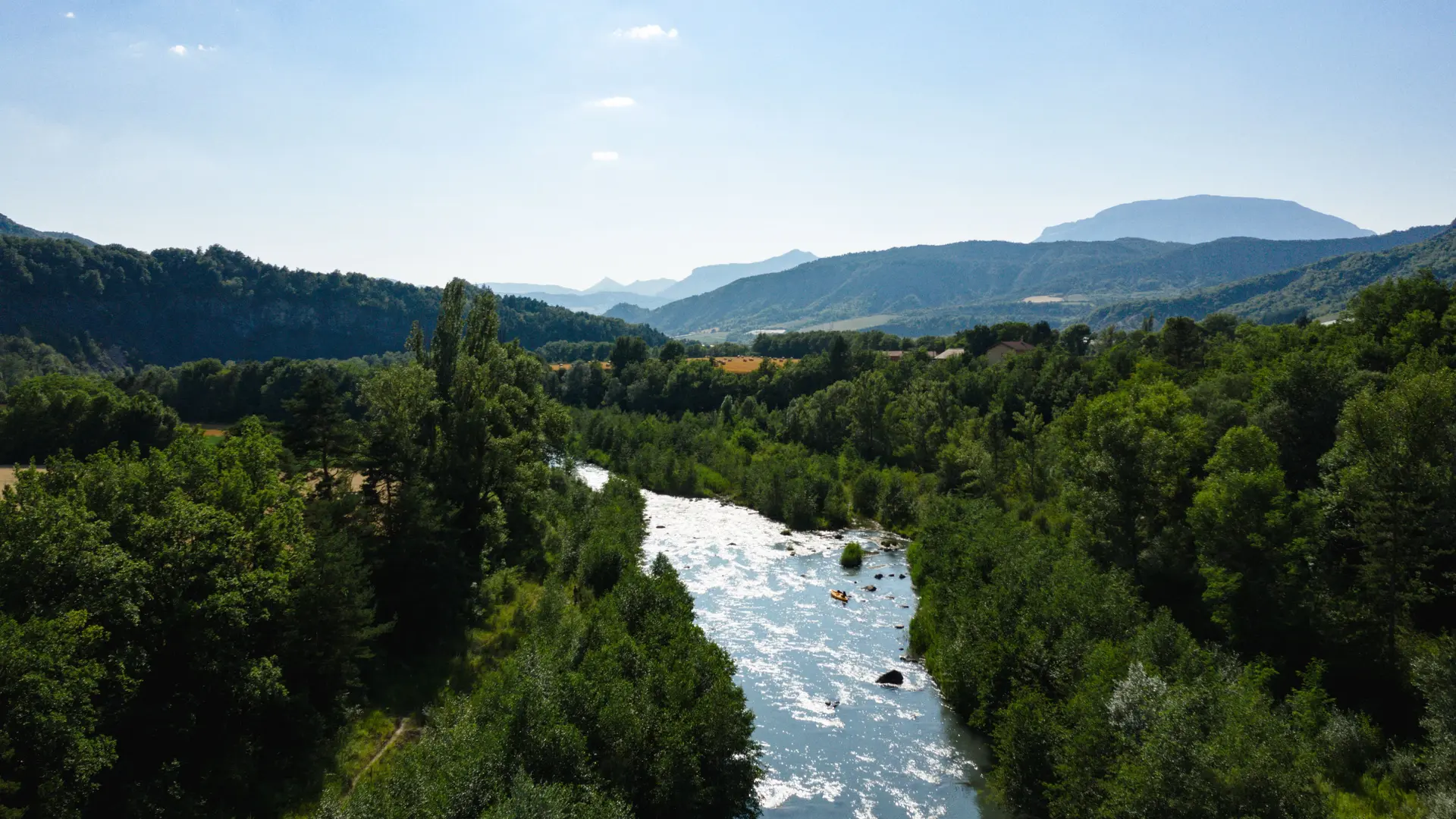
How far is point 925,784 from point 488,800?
671 inches

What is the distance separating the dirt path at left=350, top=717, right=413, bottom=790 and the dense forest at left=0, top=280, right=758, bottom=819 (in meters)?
0.15

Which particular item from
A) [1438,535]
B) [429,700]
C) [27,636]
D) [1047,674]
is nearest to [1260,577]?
[1438,535]

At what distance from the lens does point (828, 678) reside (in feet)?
129

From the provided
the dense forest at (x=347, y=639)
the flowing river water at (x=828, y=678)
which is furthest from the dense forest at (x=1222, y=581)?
the dense forest at (x=347, y=639)

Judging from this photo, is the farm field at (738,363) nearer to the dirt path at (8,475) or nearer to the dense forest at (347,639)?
the dense forest at (347,639)

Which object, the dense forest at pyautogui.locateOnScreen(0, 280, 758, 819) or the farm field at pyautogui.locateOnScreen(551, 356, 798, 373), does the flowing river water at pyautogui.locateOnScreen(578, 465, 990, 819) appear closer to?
the dense forest at pyautogui.locateOnScreen(0, 280, 758, 819)

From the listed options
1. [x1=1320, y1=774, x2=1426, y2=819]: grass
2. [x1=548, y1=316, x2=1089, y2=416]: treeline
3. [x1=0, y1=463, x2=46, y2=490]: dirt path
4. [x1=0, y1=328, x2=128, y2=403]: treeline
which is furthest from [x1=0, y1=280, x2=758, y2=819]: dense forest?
[x1=0, y1=328, x2=128, y2=403]: treeline

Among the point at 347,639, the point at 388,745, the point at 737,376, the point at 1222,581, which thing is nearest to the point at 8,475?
the point at 347,639

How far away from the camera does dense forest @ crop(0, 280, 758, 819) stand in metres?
22.0

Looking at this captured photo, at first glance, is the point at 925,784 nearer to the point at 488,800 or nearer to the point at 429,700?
the point at 488,800

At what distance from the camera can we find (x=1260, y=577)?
113ft

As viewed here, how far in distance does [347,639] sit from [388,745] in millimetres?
4519

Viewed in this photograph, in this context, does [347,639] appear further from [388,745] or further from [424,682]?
[424,682]

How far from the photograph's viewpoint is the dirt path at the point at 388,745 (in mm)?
27984
